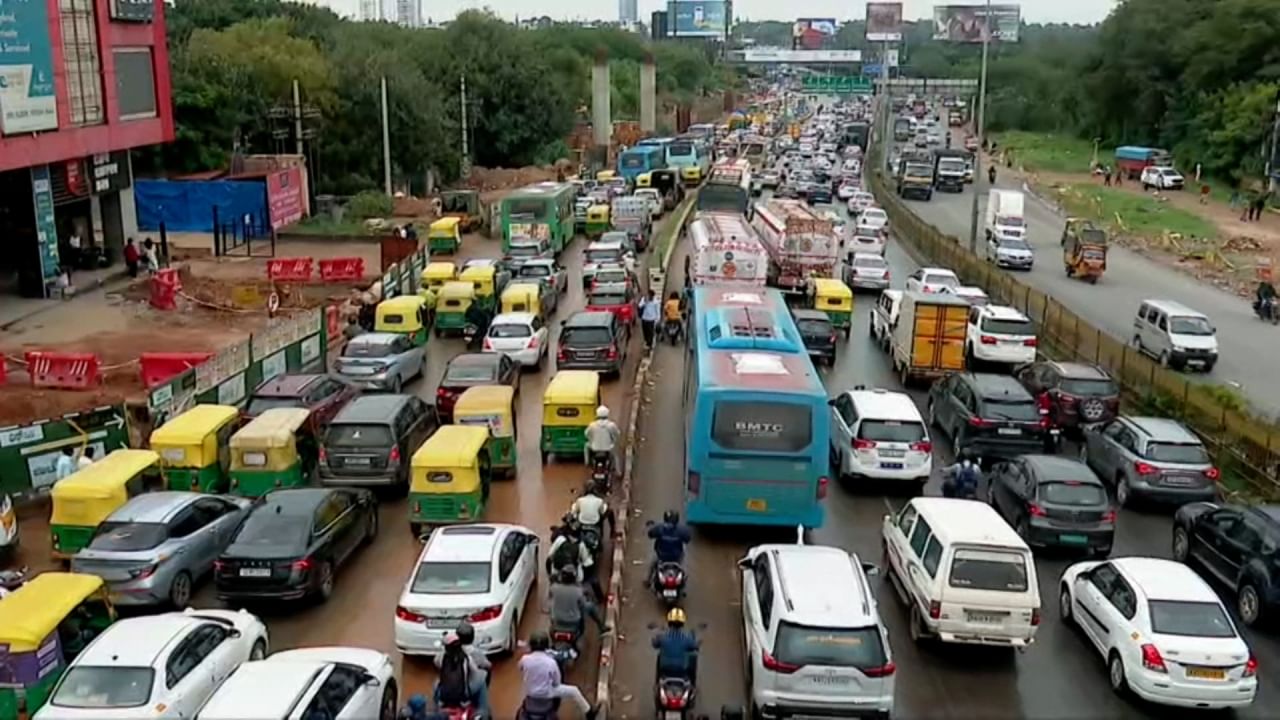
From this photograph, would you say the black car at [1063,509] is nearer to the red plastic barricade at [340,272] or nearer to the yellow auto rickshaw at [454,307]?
the yellow auto rickshaw at [454,307]

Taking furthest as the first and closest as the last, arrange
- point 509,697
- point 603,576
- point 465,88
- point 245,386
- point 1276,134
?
1. point 465,88
2. point 1276,134
3. point 245,386
4. point 603,576
5. point 509,697

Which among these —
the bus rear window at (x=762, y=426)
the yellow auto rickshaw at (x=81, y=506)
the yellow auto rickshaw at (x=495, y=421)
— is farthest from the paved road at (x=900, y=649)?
the yellow auto rickshaw at (x=81, y=506)

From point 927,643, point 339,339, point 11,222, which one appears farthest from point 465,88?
point 927,643

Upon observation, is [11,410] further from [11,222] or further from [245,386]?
[11,222]

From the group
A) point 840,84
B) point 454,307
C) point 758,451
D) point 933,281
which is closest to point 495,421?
point 758,451

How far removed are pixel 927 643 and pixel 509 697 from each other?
17.3 feet

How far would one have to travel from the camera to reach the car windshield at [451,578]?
14109 mm

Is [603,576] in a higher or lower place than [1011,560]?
lower

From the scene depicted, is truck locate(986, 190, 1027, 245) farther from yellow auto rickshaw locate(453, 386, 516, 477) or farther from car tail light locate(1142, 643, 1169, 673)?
car tail light locate(1142, 643, 1169, 673)

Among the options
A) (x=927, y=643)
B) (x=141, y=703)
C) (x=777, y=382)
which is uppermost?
(x=777, y=382)

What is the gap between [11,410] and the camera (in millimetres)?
25188

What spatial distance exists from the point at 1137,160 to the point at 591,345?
236 feet

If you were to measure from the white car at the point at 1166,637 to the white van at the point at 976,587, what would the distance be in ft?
2.96

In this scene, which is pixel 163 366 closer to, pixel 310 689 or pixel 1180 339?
pixel 310 689
